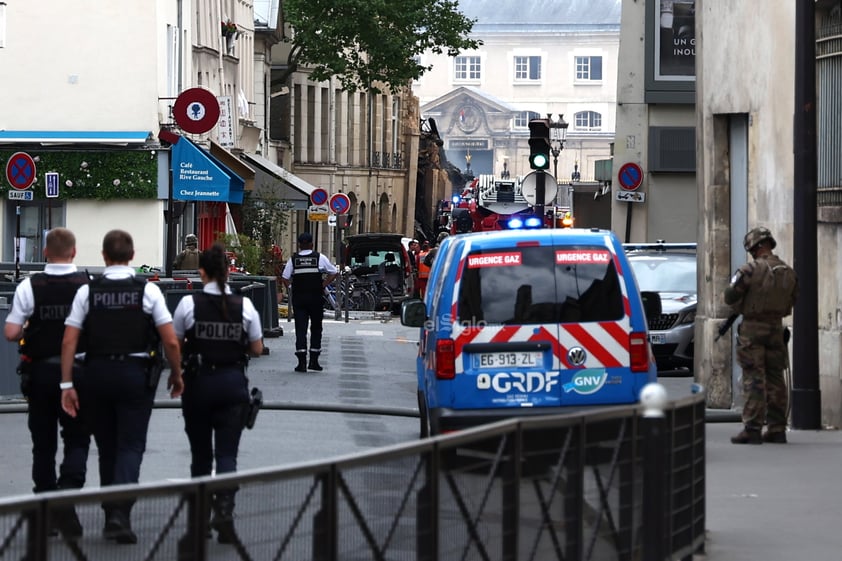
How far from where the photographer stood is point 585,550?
7074 millimetres

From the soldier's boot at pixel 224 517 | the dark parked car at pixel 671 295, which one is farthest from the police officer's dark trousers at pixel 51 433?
the dark parked car at pixel 671 295

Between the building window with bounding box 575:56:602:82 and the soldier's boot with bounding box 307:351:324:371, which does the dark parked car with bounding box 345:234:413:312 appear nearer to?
the soldier's boot with bounding box 307:351:324:371

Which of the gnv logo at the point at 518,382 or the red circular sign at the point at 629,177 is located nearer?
the gnv logo at the point at 518,382

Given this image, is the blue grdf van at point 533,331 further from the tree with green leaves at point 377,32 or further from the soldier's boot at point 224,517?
the tree with green leaves at point 377,32

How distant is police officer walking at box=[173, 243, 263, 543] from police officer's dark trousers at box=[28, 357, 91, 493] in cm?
64

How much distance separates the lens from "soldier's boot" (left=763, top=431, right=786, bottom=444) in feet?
45.5

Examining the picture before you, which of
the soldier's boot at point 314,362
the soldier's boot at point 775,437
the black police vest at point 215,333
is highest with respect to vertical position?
the black police vest at point 215,333

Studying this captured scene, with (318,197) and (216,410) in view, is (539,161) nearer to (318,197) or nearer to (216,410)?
(216,410)

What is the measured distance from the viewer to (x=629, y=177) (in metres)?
33.9

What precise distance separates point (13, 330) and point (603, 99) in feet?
512

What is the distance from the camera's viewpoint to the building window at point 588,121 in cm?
16250

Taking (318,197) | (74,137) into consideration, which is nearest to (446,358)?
(74,137)

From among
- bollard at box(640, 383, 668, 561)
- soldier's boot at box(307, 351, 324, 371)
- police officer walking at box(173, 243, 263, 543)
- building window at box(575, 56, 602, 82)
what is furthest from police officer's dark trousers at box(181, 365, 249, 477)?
building window at box(575, 56, 602, 82)

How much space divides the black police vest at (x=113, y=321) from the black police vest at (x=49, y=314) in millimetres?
494
